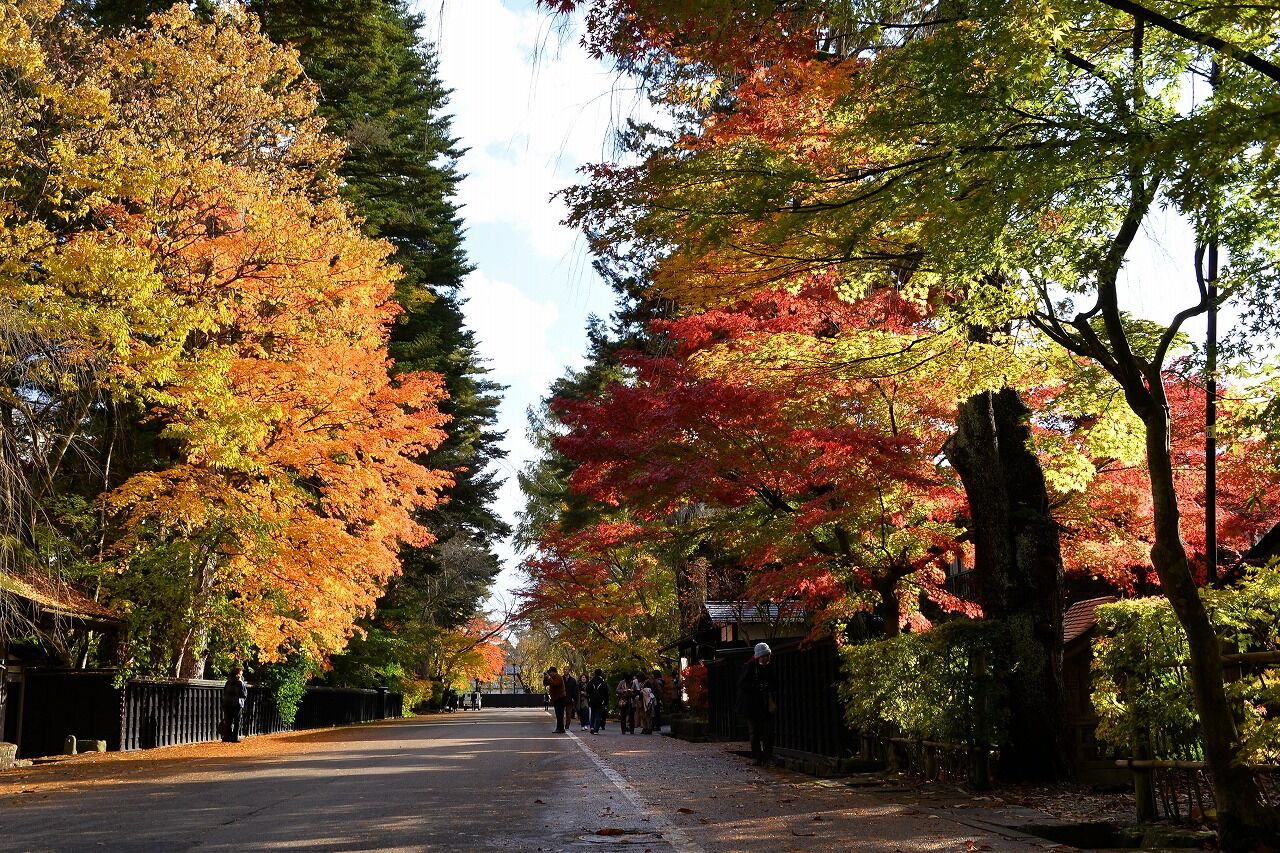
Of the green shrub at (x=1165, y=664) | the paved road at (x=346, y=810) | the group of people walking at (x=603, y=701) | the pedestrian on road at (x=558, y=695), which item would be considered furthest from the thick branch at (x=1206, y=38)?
the pedestrian on road at (x=558, y=695)

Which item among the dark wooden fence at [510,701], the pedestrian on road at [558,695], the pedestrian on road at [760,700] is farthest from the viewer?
the dark wooden fence at [510,701]

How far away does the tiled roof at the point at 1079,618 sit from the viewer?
20234 millimetres

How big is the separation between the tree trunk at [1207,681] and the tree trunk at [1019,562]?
4.62 metres

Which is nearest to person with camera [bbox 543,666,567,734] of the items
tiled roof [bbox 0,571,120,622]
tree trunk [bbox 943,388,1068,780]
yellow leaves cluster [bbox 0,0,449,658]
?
yellow leaves cluster [bbox 0,0,449,658]

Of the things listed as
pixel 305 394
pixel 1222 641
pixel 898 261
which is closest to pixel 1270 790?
pixel 1222 641

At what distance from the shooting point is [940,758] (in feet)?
42.2

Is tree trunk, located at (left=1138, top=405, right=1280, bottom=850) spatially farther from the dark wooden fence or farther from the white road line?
the dark wooden fence

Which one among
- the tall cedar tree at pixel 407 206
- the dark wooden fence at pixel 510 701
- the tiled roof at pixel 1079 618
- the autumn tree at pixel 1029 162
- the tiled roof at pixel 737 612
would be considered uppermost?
the tall cedar tree at pixel 407 206

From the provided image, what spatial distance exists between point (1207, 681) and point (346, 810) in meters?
7.01

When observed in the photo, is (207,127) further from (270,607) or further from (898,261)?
(898,261)

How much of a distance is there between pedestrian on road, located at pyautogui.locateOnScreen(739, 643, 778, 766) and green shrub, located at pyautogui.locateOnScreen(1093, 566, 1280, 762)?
884cm

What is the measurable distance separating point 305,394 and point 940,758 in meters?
13.5

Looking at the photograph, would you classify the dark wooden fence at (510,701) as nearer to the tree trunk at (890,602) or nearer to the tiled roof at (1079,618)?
the tiled roof at (1079,618)

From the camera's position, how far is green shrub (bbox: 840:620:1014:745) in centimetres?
1182
